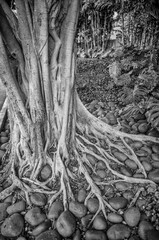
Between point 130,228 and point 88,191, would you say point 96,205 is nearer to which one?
point 88,191

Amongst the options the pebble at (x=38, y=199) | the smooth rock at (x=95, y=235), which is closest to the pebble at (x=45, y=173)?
the pebble at (x=38, y=199)

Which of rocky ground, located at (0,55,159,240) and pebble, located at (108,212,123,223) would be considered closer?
rocky ground, located at (0,55,159,240)

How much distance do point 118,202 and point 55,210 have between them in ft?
2.36

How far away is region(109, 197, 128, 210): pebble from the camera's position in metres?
1.88

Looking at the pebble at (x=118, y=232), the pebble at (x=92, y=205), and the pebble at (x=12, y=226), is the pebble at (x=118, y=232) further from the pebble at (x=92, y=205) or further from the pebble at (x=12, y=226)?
the pebble at (x=12, y=226)

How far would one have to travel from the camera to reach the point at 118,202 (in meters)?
1.90

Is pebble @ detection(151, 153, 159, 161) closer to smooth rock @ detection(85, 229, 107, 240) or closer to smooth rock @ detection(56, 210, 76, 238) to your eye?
smooth rock @ detection(85, 229, 107, 240)

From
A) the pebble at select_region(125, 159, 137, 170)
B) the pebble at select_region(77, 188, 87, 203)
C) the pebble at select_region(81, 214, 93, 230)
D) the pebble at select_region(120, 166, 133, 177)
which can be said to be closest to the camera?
the pebble at select_region(81, 214, 93, 230)

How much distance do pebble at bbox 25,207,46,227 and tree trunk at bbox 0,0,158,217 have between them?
187 mm

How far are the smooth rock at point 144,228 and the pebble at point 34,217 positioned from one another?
3.30 ft

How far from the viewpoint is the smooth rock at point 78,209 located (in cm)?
184

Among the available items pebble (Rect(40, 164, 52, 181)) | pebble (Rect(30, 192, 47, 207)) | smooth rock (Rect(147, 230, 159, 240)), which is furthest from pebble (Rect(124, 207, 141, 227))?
pebble (Rect(40, 164, 52, 181))

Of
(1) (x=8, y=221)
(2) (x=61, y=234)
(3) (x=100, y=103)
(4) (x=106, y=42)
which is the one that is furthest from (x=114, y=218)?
(4) (x=106, y=42)

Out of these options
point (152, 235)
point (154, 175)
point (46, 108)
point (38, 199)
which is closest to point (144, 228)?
point (152, 235)
